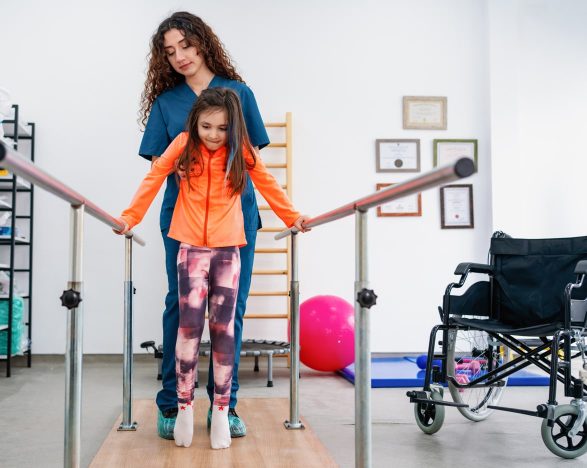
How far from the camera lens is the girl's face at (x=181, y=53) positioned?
87.3 inches

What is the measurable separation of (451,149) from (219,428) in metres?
3.46

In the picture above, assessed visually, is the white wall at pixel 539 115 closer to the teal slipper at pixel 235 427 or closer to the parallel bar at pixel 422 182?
the teal slipper at pixel 235 427

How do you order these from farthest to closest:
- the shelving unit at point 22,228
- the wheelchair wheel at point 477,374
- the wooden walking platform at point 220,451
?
the shelving unit at point 22,228, the wheelchair wheel at point 477,374, the wooden walking platform at point 220,451

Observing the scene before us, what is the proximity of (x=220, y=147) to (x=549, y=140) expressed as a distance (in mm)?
3618

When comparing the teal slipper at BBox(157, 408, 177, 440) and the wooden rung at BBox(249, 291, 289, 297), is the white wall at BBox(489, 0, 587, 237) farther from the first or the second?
the teal slipper at BBox(157, 408, 177, 440)

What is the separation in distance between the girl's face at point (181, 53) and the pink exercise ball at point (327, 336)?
7.22 ft

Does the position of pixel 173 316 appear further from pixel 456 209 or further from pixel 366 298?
pixel 456 209

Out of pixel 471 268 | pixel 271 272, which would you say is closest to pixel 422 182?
pixel 471 268

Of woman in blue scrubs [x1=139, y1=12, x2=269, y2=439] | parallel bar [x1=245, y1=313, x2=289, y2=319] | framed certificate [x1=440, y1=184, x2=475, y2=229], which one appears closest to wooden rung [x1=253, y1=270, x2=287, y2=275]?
parallel bar [x1=245, y1=313, x2=289, y2=319]

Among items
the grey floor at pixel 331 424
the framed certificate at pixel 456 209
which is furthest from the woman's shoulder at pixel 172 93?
the framed certificate at pixel 456 209

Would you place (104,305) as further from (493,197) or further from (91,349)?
(493,197)

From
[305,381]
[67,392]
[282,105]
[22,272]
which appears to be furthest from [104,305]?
[67,392]

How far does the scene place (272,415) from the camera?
2633 millimetres

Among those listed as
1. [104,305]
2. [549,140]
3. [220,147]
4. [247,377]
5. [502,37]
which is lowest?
[247,377]
